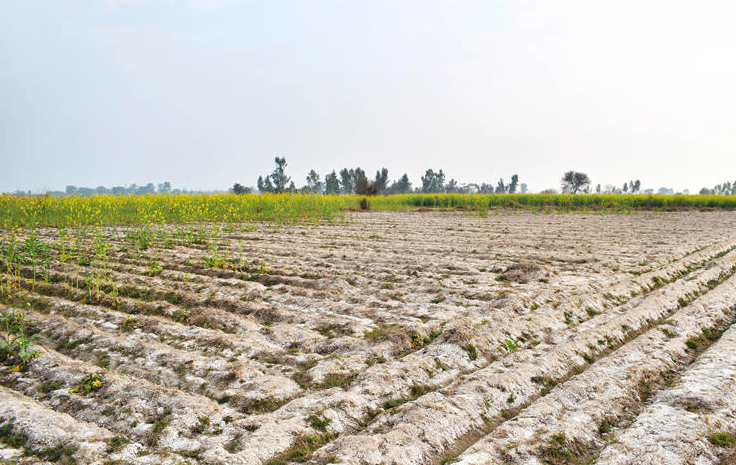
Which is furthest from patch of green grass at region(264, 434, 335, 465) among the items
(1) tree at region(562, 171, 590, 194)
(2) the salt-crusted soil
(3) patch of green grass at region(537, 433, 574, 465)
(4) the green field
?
(1) tree at region(562, 171, 590, 194)

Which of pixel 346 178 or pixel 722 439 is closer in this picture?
pixel 722 439

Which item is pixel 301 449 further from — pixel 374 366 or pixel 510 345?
pixel 510 345

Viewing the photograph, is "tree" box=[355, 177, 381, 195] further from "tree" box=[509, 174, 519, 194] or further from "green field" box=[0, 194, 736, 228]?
"tree" box=[509, 174, 519, 194]

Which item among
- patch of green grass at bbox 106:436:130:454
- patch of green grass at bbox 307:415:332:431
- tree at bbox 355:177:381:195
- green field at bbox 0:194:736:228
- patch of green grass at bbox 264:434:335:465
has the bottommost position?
patch of green grass at bbox 264:434:335:465

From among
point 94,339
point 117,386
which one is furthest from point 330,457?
point 94,339

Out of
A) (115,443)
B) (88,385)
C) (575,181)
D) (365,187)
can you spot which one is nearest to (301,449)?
(115,443)

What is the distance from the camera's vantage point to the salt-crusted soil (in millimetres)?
2270

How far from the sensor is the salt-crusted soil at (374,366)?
2270 millimetres

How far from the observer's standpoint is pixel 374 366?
317 centimetres

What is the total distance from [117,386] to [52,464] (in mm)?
697

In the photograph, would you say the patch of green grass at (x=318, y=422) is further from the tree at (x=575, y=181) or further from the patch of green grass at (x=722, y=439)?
the tree at (x=575, y=181)

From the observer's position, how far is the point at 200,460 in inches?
84.2

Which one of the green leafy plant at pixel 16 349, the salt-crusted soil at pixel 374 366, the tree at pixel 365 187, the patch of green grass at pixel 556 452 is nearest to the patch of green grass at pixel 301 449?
the salt-crusted soil at pixel 374 366

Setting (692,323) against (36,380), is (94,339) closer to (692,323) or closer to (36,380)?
(36,380)
